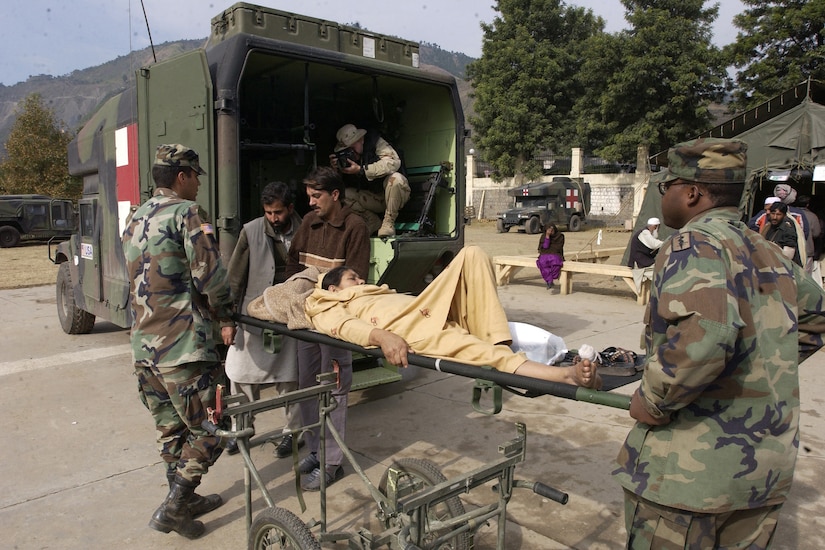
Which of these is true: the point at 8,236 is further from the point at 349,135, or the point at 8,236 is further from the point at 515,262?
the point at 349,135

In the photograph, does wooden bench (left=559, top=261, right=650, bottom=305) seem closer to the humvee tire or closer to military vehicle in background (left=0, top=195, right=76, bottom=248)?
the humvee tire

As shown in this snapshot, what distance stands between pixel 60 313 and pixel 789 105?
35.3 ft

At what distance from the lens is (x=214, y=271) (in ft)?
9.95

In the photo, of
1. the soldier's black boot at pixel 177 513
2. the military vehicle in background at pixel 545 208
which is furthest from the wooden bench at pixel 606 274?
the military vehicle in background at pixel 545 208

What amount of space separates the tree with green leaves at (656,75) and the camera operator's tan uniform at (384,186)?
25.2 metres

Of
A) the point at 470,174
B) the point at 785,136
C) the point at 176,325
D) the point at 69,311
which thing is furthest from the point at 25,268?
the point at 470,174

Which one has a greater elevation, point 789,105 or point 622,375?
point 789,105

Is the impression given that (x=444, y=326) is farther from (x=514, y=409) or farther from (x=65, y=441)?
(x=65, y=441)

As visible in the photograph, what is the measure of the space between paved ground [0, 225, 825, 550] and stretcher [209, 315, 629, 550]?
1.83 feet

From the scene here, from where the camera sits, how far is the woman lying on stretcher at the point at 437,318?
8.33 ft

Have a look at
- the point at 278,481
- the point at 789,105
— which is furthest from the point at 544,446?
the point at 789,105

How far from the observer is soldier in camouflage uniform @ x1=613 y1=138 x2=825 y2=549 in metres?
1.68

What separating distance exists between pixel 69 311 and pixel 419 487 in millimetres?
5959

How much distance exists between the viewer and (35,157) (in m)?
27.1
